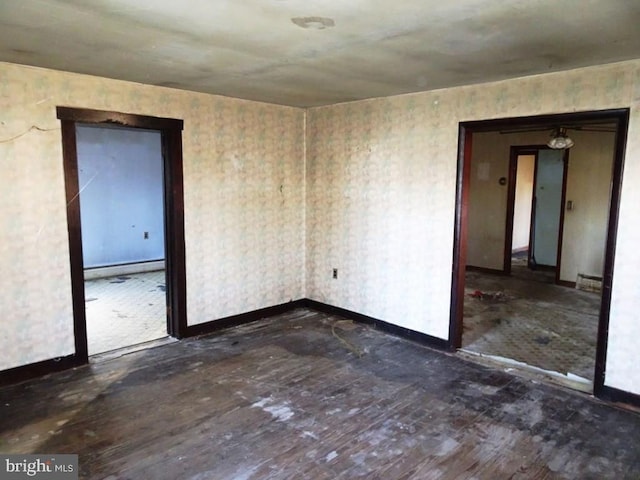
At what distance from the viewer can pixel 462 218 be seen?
13.2 ft

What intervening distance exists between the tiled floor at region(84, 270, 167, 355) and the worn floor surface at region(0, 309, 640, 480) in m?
0.48

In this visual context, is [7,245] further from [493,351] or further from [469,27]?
[493,351]

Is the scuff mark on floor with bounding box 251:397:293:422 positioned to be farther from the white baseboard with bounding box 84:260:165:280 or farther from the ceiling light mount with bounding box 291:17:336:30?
the white baseboard with bounding box 84:260:165:280

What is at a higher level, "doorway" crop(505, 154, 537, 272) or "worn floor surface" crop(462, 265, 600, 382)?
"doorway" crop(505, 154, 537, 272)

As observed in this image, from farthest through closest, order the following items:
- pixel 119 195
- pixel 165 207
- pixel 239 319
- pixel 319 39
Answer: pixel 119 195
pixel 239 319
pixel 165 207
pixel 319 39

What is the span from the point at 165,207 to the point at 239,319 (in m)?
1.42

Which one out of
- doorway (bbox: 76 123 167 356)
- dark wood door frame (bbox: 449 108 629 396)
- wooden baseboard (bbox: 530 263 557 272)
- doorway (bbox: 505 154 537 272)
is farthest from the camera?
doorway (bbox: 505 154 537 272)

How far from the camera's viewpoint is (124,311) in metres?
5.29

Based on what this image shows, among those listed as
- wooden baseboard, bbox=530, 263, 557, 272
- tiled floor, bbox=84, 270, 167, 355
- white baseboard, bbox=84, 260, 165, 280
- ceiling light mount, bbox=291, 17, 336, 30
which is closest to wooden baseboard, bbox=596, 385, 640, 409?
ceiling light mount, bbox=291, 17, 336, 30

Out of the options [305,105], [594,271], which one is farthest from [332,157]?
[594,271]

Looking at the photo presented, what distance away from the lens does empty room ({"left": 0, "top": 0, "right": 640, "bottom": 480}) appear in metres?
2.48

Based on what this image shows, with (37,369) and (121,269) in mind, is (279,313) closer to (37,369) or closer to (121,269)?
(37,369)

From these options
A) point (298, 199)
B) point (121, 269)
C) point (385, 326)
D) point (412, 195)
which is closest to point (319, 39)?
point (412, 195)

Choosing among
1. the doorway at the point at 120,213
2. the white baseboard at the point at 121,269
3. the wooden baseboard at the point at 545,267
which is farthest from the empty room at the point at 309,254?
the wooden baseboard at the point at 545,267
